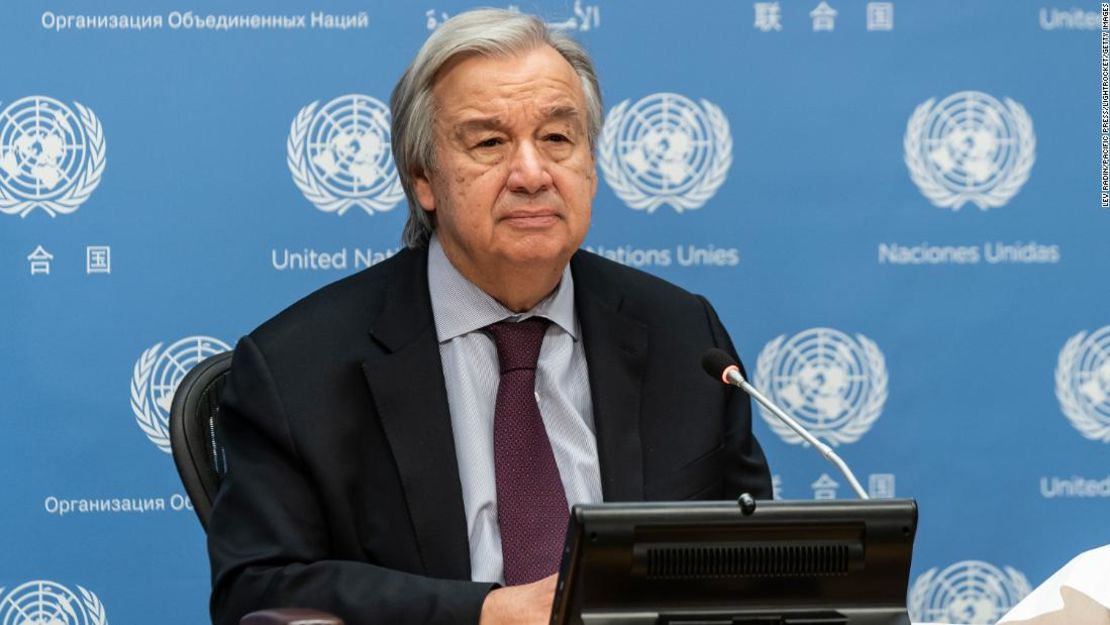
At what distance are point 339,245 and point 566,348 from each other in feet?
3.32

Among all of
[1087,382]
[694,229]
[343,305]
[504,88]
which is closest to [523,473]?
[343,305]

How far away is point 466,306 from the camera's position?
271 centimetres

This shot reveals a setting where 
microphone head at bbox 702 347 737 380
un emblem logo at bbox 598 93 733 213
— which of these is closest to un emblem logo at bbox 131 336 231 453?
un emblem logo at bbox 598 93 733 213

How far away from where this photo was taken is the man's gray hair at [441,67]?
106 inches

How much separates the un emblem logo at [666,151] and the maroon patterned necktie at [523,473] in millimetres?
1037

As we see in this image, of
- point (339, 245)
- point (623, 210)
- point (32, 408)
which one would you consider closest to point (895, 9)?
point (623, 210)

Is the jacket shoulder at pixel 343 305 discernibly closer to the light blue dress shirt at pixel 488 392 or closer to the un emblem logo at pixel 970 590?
the light blue dress shirt at pixel 488 392

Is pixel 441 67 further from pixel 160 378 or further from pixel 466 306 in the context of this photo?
pixel 160 378

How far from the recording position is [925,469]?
12.3ft

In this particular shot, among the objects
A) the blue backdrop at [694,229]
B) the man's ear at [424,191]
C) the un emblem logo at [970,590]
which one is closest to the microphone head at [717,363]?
the man's ear at [424,191]

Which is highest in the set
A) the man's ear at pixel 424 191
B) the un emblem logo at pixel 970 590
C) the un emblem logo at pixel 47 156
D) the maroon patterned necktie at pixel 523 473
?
the un emblem logo at pixel 47 156

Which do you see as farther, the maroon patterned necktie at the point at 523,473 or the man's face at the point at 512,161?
the man's face at the point at 512,161

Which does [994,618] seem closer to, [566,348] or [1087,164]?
[1087,164]

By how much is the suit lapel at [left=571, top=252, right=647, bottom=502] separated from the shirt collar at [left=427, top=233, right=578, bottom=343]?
0.04 metres
